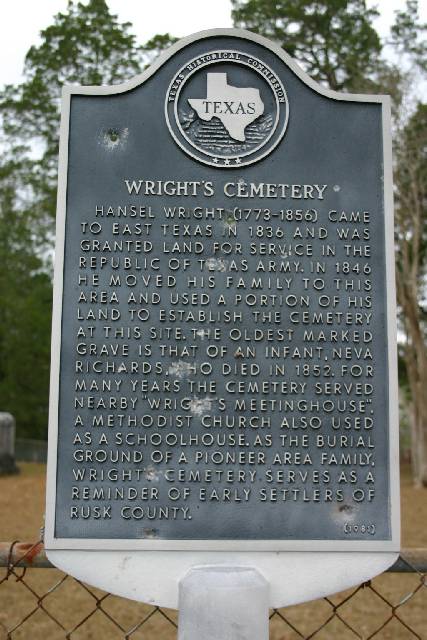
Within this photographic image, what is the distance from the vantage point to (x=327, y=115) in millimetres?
3801

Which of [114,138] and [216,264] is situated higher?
[114,138]

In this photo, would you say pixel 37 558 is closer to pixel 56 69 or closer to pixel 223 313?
pixel 223 313

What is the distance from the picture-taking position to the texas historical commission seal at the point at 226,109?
146 inches

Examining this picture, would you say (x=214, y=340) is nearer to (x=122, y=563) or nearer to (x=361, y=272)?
(x=361, y=272)

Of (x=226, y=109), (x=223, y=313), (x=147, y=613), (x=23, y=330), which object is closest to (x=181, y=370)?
(x=223, y=313)

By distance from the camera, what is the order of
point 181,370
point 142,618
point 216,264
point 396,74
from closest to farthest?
point 181,370, point 216,264, point 142,618, point 396,74

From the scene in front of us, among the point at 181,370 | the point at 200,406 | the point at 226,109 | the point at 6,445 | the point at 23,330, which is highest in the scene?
the point at 23,330

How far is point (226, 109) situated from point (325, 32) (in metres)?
19.6

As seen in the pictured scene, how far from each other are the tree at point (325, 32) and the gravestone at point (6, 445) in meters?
13.8

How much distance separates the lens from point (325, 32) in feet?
70.8

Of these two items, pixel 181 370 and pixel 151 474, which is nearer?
pixel 151 474

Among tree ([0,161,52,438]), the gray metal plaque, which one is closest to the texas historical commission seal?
the gray metal plaque

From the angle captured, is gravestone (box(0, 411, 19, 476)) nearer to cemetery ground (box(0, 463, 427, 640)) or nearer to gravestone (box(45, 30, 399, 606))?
cemetery ground (box(0, 463, 427, 640))

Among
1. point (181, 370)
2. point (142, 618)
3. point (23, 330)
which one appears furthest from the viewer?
point (23, 330)
